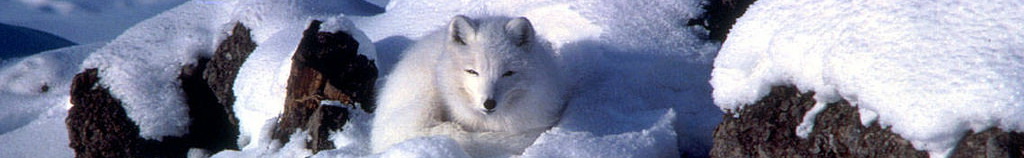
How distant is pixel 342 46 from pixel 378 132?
2.71 ft

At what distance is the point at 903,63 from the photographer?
2.19 m

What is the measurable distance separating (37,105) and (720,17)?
7.85 m

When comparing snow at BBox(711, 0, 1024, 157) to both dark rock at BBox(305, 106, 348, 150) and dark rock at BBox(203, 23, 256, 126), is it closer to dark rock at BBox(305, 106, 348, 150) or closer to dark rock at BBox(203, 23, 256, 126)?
dark rock at BBox(305, 106, 348, 150)

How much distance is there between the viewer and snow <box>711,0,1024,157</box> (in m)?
1.98

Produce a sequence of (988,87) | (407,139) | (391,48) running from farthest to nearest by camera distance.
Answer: (391,48), (407,139), (988,87)

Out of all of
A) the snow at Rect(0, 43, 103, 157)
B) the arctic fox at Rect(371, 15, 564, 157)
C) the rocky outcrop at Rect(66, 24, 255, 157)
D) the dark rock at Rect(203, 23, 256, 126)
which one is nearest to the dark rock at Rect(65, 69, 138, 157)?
the rocky outcrop at Rect(66, 24, 255, 157)

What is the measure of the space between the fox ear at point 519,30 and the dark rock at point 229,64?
10.4ft

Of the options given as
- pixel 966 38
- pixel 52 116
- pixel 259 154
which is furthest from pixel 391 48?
pixel 52 116

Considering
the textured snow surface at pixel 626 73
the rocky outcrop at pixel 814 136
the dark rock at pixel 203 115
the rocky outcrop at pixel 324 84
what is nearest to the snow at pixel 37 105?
the dark rock at pixel 203 115

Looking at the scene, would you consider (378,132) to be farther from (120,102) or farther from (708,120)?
(120,102)

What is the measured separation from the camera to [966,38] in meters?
2.13

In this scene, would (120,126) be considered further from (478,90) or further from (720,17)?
(720,17)

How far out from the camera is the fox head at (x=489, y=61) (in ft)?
10.8

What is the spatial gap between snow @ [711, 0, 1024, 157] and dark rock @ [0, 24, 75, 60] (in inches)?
492
